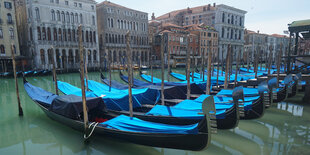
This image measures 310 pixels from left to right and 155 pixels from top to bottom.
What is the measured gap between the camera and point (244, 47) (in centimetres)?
4072

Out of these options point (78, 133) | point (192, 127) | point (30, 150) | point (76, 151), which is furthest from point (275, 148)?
point (30, 150)

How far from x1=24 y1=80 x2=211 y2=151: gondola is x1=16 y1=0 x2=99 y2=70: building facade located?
1794 cm

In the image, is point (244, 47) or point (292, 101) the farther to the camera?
point (244, 47)

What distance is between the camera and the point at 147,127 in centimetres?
379

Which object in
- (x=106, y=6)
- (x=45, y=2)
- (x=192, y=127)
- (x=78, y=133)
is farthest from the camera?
(x=106, y=6)

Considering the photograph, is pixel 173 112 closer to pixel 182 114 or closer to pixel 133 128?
pixel 182 114

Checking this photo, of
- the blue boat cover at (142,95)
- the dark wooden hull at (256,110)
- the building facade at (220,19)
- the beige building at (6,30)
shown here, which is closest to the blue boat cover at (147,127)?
the blue boat cover at (142,95)

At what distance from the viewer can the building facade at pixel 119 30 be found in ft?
85.6

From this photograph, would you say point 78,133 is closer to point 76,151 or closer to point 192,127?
point 76,151

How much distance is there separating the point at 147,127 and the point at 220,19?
34165mm

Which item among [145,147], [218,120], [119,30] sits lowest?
[145,147]

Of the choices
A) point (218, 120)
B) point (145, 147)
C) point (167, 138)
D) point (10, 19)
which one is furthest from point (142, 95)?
point (10, 19)

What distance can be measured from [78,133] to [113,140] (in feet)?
4.44

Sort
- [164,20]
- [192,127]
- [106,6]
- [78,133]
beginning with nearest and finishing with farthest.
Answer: [192,127]
[78,133]
[106,6]
[164,20]
